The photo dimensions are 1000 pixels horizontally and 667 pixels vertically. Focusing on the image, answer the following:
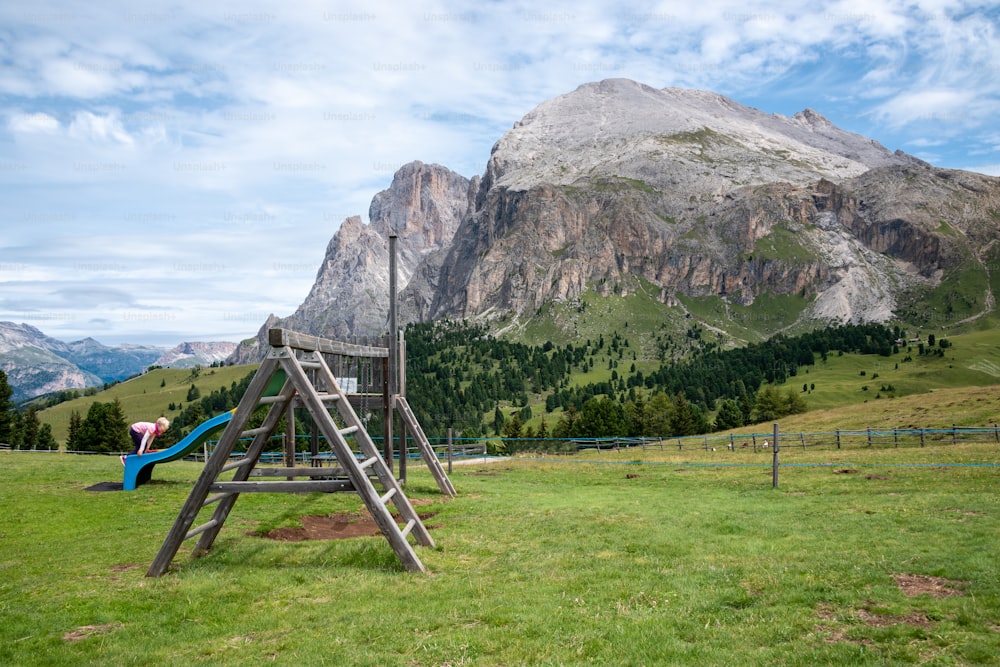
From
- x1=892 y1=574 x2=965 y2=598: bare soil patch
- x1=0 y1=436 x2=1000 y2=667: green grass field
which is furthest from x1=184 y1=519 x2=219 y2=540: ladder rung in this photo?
x1=892 y1=574 x2=965 y2=598: bare soil patch

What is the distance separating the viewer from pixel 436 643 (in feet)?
28.5

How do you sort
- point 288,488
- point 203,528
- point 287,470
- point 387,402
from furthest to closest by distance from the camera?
1. point 387,402
2. point 287,470
3. point 203,528
4. point 288,488

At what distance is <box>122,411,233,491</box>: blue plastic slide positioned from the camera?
21953 millimetres

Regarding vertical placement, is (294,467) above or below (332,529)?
above

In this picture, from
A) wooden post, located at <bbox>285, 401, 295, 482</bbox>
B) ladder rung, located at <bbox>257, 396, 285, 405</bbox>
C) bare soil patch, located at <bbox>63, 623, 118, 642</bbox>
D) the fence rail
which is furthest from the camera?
the fence rail

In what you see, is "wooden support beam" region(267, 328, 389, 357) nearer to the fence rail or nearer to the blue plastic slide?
the blue plastic slide

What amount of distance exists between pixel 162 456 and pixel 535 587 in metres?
18.8

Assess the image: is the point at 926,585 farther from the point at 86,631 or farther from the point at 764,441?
the point at 764,441

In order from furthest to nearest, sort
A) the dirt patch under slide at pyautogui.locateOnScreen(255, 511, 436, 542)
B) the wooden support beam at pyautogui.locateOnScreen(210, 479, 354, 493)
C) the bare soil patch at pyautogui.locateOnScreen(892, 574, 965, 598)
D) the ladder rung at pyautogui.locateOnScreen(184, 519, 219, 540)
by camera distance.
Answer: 1. the dirt patch under slide at pyautogui.locateOnScreen(255, 511, 436, 542)
2. the ladder rung at pyautogui.locateOnScreen(184, 519, 219, 540)
3. the wooden support beam at pyautogui.locateOnScreen(210, 479, 354, 493)
4. the bare soil patch at pyautogui.locateOnScreen(892, 574, 965, 598)

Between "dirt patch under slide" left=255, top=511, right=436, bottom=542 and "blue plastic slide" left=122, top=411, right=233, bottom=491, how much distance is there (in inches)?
206

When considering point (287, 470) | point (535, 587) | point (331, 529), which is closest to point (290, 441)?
point (331, 529)

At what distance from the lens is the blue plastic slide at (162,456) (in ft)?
72.0

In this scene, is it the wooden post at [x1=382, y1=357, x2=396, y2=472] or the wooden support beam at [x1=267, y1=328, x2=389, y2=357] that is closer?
the wooden support beam at [x1=267, y1=328, x2=389, y2=357]

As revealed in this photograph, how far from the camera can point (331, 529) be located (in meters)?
18.4
